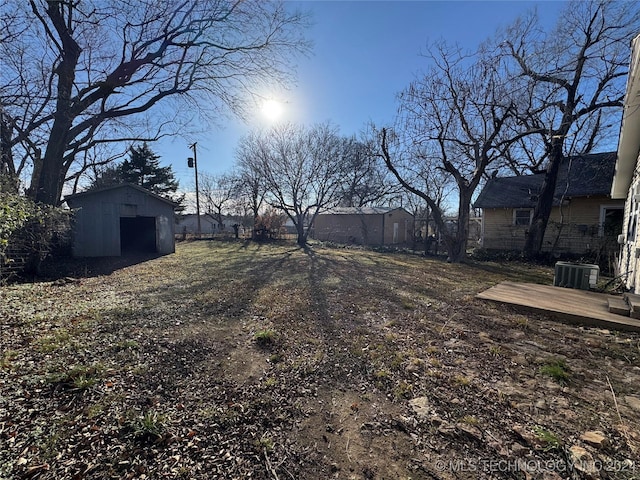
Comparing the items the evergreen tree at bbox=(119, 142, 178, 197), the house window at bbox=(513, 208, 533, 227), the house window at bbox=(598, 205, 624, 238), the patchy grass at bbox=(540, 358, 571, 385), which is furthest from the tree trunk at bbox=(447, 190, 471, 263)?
the evergreen tree at bbox=(119, 142, 178, 197)

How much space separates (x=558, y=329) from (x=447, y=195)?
18.8 meters

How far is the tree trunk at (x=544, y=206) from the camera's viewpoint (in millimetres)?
11852

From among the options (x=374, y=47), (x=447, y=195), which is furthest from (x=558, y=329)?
(x=447, y=195)

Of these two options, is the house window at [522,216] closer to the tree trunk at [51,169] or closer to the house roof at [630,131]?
the house roof at [630,131]

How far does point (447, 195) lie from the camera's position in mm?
21109

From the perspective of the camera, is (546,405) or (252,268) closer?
(546,405)

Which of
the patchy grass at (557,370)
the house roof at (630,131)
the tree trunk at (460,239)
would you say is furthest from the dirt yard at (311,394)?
the tree trunk at (460,239)

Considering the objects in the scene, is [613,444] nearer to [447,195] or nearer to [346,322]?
[346,322]

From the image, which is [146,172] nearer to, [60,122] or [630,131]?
[60,122]

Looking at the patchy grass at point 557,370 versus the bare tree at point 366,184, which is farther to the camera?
the bare tree at point 366,184

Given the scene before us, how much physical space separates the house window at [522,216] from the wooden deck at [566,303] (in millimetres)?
10335

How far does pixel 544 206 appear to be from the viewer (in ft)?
40.1

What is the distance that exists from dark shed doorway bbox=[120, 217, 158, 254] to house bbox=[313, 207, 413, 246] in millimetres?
A: 13804

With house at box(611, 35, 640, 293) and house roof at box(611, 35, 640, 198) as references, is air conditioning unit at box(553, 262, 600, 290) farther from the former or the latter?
house roof at box(611, 35, 640, 198)
